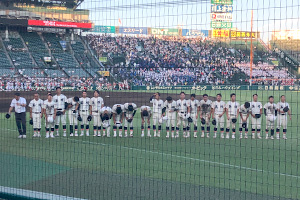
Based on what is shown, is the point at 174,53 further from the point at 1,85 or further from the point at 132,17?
the point at 132,17

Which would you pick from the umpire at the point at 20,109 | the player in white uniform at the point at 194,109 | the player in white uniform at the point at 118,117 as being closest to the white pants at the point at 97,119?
the player in white uniform at the point at 118,117

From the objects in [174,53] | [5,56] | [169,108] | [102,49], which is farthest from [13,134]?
[5,56]

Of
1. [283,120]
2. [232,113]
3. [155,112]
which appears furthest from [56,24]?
[283,120]

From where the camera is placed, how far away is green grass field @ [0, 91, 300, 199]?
279 inches

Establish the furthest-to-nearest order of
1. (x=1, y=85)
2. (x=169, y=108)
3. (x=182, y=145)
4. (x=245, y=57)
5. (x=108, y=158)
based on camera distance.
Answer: (x=1, y=85) → (x=169, y=108) → (x=182, y=145) → (x=245, y=57) → (x=108, y=158)

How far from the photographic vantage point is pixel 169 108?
13180 millimetres

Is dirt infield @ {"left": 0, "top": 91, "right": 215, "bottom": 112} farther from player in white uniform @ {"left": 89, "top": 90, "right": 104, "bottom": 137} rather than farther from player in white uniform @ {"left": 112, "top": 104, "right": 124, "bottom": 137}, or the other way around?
player in white uniform @ {"left": 112, "top": 104, "right": 124, "bottom": 137}

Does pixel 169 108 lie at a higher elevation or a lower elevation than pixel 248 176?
higher

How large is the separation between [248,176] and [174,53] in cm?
1489

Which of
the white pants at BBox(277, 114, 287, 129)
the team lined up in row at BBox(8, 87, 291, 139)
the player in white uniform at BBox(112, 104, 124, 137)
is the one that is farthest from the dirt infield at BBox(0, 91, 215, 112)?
the white pants at BBox(277, 114, 287, 129)

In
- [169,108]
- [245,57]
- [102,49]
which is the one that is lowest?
[169,108]

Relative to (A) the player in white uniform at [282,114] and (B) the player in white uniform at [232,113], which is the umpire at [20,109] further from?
(A) the player in white uniform at [282,114]

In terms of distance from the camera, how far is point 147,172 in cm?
856

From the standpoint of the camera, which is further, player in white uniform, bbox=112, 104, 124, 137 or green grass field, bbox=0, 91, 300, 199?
player in white uniform, bbox=112, 104, 124, 137
